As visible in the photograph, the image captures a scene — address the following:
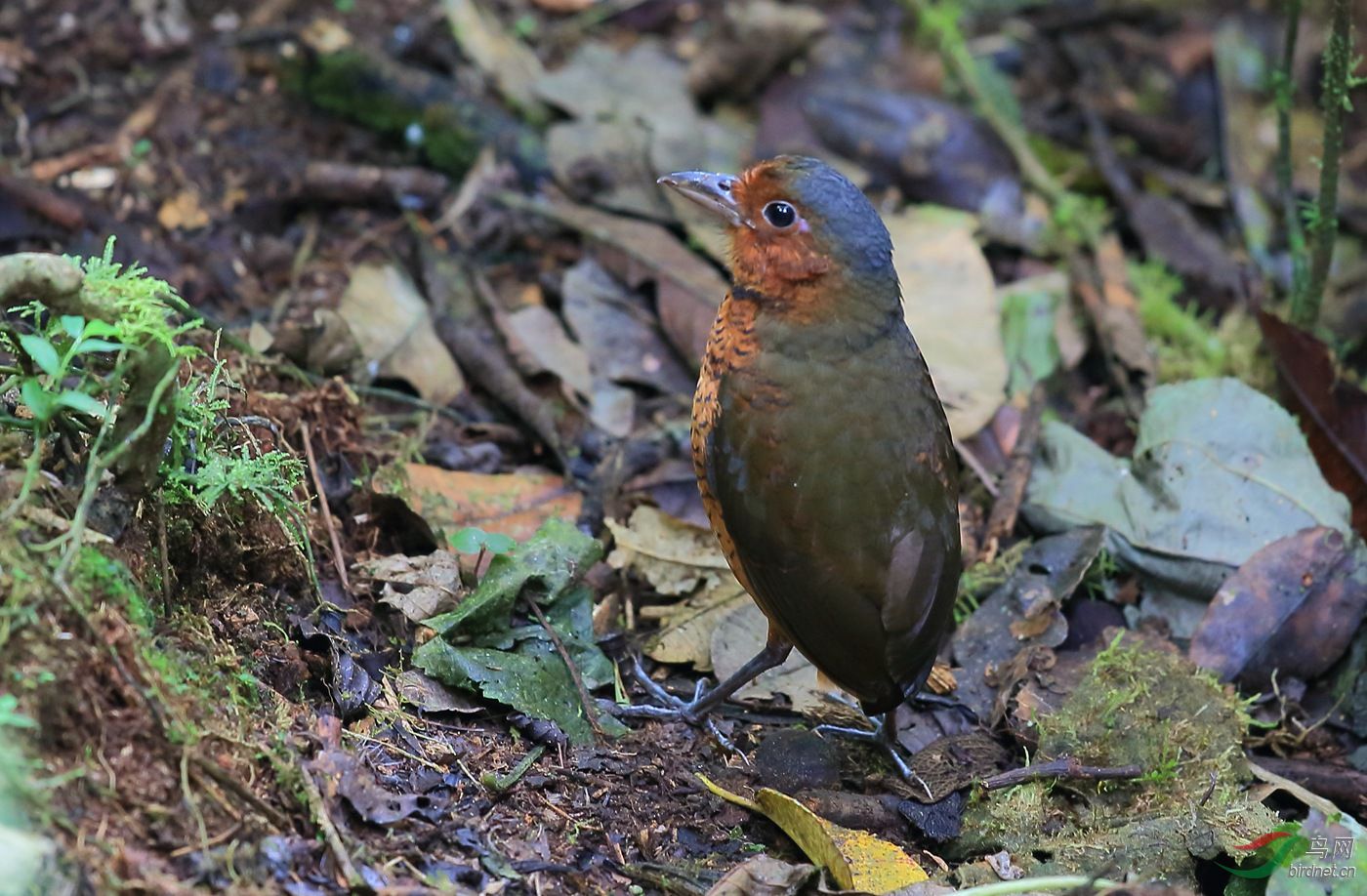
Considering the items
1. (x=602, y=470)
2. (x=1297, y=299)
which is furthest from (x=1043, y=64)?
(x=602, y=470)

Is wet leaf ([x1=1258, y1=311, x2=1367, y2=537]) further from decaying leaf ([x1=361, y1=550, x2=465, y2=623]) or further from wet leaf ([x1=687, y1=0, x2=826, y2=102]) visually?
decaying leaf ([x1=361, y1=550, x2=465, y2=623])

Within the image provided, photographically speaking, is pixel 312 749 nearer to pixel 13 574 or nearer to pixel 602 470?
pixel 13 574

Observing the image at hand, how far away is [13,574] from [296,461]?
1069 mm

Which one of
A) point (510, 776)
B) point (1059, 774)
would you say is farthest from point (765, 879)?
point (1059, 774)

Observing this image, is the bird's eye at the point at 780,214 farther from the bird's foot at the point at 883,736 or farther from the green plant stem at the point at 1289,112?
the green plant stem at the point at 1289,112

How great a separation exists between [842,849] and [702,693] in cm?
83

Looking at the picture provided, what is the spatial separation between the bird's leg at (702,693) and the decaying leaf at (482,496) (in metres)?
0.66

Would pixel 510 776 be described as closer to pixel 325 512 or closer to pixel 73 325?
pixel 325 512

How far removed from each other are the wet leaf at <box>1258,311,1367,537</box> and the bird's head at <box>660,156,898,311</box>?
6.54 feet

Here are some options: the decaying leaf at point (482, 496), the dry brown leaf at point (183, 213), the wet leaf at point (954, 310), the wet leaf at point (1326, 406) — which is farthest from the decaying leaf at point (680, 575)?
the wet leaf at point (1326, 406)

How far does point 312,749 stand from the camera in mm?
3018

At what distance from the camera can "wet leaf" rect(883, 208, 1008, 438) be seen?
5.00 m

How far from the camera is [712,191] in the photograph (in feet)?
13.2

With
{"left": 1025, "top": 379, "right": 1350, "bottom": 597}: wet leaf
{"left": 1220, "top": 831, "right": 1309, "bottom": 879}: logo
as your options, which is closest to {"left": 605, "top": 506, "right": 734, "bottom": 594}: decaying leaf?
{"left": 1025, "top": 379, "right": 1350, "bottom": 597}: wet leaf
